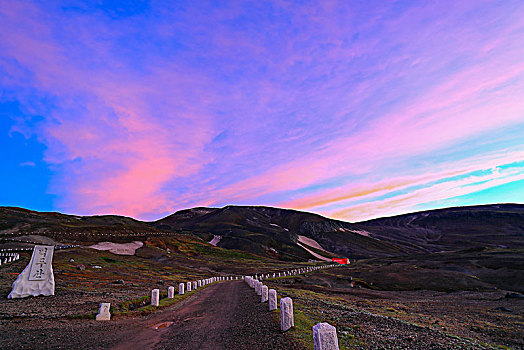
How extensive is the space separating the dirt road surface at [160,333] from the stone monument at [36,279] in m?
9.03

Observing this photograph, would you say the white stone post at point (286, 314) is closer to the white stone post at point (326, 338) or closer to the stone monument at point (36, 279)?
the white stone post at point (326, 338)

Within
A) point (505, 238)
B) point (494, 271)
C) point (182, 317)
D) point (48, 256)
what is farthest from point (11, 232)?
point (505, 238)

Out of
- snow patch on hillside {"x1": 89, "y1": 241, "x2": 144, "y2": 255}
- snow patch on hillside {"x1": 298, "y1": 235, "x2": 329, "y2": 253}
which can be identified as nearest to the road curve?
snow patch on hillside {"x1": 89, "y1": 241, "x2": 144, "y2": 255}

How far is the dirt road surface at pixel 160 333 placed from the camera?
10.4 meters

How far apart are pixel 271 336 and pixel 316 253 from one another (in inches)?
6389

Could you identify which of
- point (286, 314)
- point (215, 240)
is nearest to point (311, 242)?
point (215, 240)

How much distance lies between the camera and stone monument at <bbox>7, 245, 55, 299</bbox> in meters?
20.7

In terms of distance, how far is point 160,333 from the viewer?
1273cm

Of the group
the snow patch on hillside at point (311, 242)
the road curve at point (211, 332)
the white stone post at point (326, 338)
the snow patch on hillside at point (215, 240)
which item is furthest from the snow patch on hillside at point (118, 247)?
the snow patch on hillside at point (311, 242)

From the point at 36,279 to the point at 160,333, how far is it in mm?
15519

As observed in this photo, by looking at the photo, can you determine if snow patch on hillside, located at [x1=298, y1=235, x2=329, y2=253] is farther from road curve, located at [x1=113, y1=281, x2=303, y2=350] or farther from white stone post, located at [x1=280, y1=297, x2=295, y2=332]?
white stone post, located at [x1=280, y1=297, x2=295, y2=332]

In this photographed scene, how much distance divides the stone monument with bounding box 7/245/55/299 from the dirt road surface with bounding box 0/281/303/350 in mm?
9029

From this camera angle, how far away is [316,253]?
164625 millimetres

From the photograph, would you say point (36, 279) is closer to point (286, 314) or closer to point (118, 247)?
point (286, 314)
